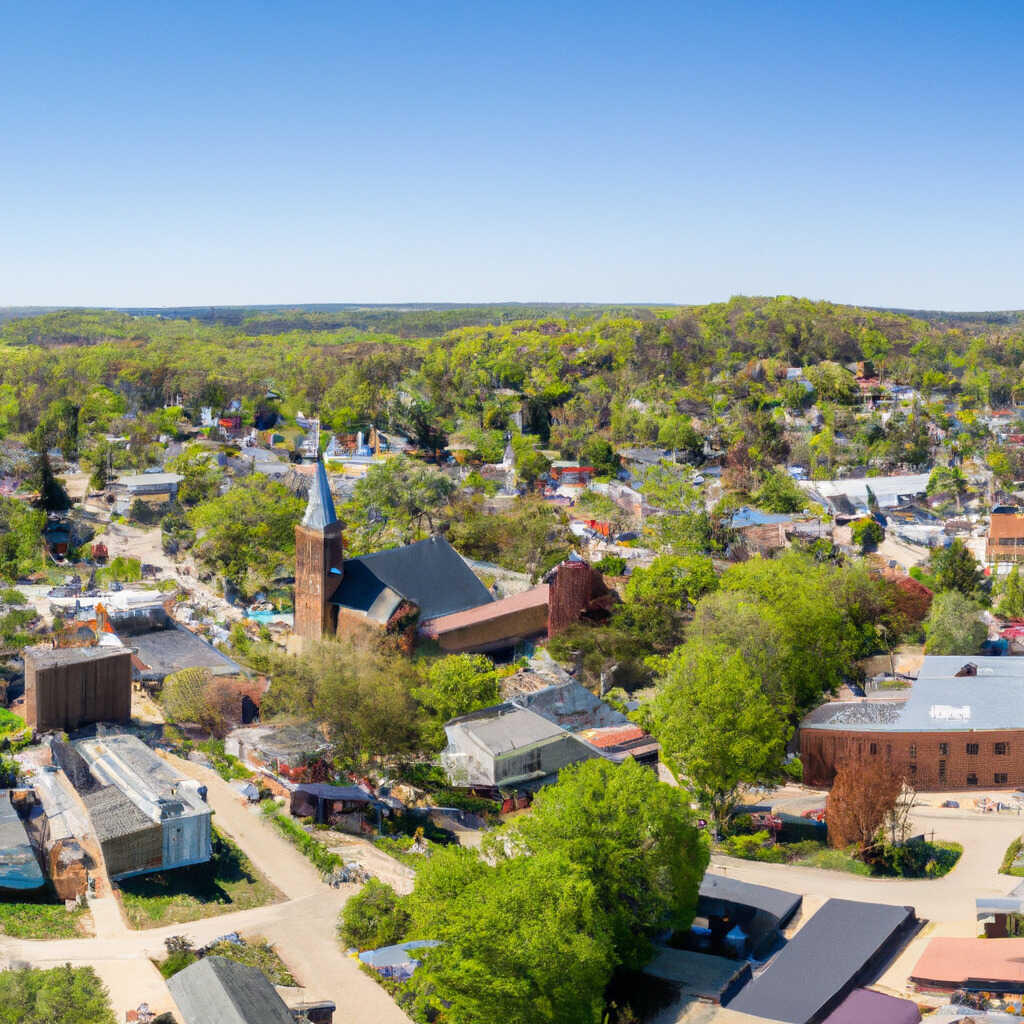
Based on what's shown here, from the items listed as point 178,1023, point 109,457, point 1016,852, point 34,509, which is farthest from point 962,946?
point 109,457

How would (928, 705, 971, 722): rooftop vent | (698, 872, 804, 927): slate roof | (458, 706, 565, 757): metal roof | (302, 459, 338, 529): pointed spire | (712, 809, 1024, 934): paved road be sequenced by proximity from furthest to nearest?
(302, 459, 338, 529): pointed spire → (928, 705, 971, 722): rooftop vent → (458, 706, 565, 757): metal roof → (712, 809, 1024, 934): paved road → (698, 872, 804, 927): slate roof

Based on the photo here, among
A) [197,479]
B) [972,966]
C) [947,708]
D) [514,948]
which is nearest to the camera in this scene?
[514,948]

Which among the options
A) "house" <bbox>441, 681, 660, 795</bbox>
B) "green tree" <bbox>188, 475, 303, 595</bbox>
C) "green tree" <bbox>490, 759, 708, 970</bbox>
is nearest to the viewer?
"green tree" <bbox>490, 759, 708, 970</bbox>

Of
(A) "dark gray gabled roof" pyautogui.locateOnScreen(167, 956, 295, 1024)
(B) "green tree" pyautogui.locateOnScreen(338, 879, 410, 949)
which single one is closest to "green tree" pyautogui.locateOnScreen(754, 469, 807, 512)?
(B) "green tree" pyautogui.locateOnScreen(338, 879, 410, 949)

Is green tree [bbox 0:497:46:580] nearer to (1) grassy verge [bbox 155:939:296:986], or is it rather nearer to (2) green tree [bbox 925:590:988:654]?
(1) grassy verge [bbox 155:939:296:986]

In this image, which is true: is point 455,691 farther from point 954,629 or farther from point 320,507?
point 954,629

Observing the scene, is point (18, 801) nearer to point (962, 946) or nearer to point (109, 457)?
point (962, 946)

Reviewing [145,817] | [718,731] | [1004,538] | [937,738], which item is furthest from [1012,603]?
[145,817]
